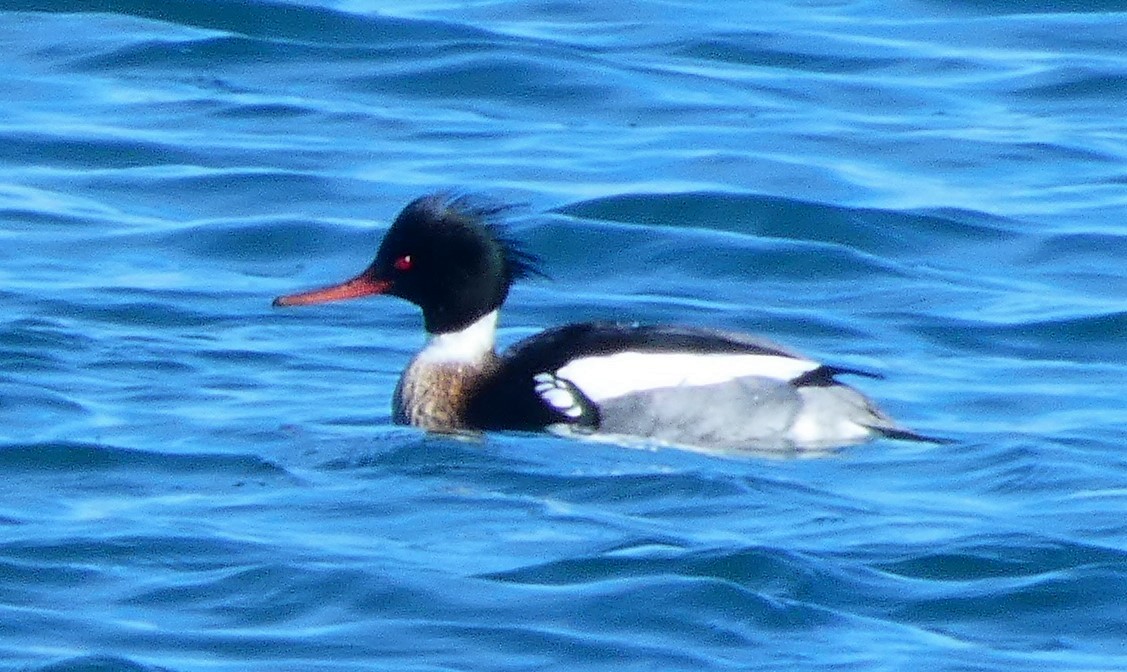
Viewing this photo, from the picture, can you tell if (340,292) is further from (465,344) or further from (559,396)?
(559,396)

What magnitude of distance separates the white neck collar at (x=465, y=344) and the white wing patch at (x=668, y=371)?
57 centimetres

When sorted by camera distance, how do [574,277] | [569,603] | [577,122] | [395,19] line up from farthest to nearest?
[395,19] < [577,122] < [574,277] < [569,603]

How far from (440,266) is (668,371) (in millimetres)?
1084

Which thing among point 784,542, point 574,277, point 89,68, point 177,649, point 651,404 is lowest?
point 177,649

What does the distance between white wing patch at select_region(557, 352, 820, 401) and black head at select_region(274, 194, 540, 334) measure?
74 cm

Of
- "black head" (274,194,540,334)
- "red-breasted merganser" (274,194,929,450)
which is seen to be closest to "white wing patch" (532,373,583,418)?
"red-breasted merganser" (274,194,929,450)

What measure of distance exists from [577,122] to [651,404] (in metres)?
5.78

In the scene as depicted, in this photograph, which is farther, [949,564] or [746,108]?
[746,108]

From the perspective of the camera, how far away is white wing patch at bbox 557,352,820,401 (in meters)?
10.3

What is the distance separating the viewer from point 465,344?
1084cm

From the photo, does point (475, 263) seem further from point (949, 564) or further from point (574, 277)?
→ point (949, 564)

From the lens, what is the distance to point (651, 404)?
406 inches

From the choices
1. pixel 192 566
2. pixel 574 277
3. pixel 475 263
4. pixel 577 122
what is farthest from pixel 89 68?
pixel 192 566

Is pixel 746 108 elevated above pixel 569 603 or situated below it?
above
